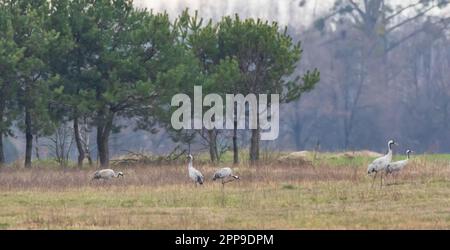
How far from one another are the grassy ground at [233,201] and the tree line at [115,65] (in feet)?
24.7

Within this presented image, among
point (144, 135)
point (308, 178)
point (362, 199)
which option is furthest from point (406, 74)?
point (362, 199)

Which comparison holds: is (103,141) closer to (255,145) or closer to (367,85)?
(255,145)

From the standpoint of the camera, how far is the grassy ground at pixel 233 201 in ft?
69.3

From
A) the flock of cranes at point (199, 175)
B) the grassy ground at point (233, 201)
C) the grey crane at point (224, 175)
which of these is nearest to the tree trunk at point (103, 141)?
the grassy ground at point (233, 201)

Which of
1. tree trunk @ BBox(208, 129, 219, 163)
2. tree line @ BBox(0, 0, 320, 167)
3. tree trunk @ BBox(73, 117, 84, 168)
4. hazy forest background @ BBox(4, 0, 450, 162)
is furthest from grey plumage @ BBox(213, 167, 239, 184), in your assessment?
hazy forest background @ BBox(4, 0, 450, 162)

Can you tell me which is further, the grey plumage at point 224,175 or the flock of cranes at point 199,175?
the grey plumage at point 224,175

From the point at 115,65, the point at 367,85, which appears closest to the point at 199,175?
the point at 115,65

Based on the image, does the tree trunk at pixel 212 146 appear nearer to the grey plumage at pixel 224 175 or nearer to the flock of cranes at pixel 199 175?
the flock of cranes at pixel 199 175

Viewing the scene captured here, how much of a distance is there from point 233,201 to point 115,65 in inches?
781

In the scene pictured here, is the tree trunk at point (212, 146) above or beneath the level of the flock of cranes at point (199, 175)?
above

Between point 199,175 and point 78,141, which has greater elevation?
point 78,141

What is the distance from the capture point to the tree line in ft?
139

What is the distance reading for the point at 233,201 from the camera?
25.5m

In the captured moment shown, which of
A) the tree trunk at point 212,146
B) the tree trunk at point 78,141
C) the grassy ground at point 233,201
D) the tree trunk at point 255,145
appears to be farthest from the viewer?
the tree trunk at point 212,146
